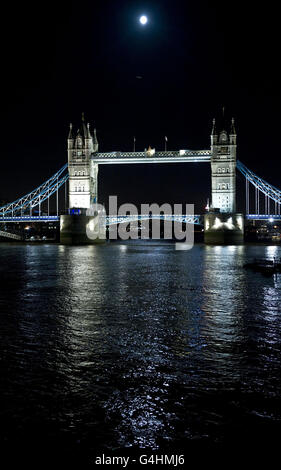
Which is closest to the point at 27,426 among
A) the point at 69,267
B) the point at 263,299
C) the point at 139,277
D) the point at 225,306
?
the point at 225,306

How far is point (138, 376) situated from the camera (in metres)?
7.04

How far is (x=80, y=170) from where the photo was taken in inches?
2387

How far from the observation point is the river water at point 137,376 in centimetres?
505

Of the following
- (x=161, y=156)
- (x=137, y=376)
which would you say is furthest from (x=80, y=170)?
(x=137, y=376)

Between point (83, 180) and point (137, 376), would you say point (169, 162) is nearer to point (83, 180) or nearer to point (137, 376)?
point (83, 180)

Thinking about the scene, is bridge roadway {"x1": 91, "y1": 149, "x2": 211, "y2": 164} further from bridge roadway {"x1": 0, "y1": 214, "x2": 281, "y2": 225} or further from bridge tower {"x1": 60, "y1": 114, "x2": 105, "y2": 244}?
bridge roadway {"x1": 0, "y1": 214, "x2": 281, "y2": 225}

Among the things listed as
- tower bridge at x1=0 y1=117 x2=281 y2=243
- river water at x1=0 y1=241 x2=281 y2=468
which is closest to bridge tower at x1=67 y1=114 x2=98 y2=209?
tower bridge at x1=0 y1=117 x2=281 y2=243

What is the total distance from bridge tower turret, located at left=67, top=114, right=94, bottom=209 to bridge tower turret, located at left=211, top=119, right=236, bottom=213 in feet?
60.2

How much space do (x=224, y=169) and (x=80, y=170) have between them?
2115cm

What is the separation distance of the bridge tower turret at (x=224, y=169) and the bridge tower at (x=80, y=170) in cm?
1825

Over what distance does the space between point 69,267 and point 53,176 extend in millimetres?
44917

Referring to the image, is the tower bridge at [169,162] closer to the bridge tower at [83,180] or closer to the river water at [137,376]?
the bridge tower at [83,180]

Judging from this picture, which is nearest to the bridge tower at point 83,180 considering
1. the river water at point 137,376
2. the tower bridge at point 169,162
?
the tower bridge at point 169,162
